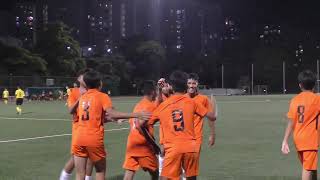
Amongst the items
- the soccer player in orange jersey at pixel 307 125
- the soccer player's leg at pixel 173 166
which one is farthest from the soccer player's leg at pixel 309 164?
the soccer player's leg at pixel 173 166

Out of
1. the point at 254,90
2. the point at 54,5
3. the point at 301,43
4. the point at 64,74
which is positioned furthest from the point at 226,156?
the point at 54,5

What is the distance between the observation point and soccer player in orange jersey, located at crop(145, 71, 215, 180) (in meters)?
5.96

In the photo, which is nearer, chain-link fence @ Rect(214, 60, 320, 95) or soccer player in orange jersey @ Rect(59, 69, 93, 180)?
soccer player in orange jersey @ Rect(59, 69, 93, 180)

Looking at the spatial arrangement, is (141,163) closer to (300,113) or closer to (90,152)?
(90,152)

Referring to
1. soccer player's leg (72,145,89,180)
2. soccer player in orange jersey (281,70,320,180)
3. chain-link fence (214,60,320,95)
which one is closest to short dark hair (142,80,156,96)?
soccer player's leg (72,145,89,180)

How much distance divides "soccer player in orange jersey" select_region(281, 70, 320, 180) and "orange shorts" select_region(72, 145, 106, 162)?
256 cm

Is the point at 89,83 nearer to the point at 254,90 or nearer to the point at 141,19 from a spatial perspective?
the point at 254,90

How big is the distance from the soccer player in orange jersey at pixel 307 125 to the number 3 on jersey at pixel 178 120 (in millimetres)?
1716

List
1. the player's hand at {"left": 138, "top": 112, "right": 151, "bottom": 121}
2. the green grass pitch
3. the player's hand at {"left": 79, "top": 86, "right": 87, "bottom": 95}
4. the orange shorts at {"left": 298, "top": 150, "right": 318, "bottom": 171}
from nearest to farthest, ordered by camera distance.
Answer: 1. the player's hand at {"left": 138, "top": 112, "right": 151, "bottom": 121}
2. the orange shorts at {"left": 298, "top": 150, "right": 318, "bottom": 171}
3. the player's hand at {"left": 79, "top": 86, "right": 87, "bottom": 95}
4. the green grass pitch

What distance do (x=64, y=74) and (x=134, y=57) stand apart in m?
26.2

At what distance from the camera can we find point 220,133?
62.5 feet

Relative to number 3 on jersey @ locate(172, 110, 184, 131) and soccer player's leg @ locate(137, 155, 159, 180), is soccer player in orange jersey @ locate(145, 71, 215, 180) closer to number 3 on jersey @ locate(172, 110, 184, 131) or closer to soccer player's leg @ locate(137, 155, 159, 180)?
number 3 on jersey @ locate(172, 110, 184, 131)

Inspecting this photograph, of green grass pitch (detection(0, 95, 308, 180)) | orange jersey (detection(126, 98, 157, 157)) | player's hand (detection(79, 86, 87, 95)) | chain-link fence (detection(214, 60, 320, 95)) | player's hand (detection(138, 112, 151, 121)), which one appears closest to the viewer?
player's hand (detection(138, 112, 151, 121))

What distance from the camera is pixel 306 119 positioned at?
6750 mm
